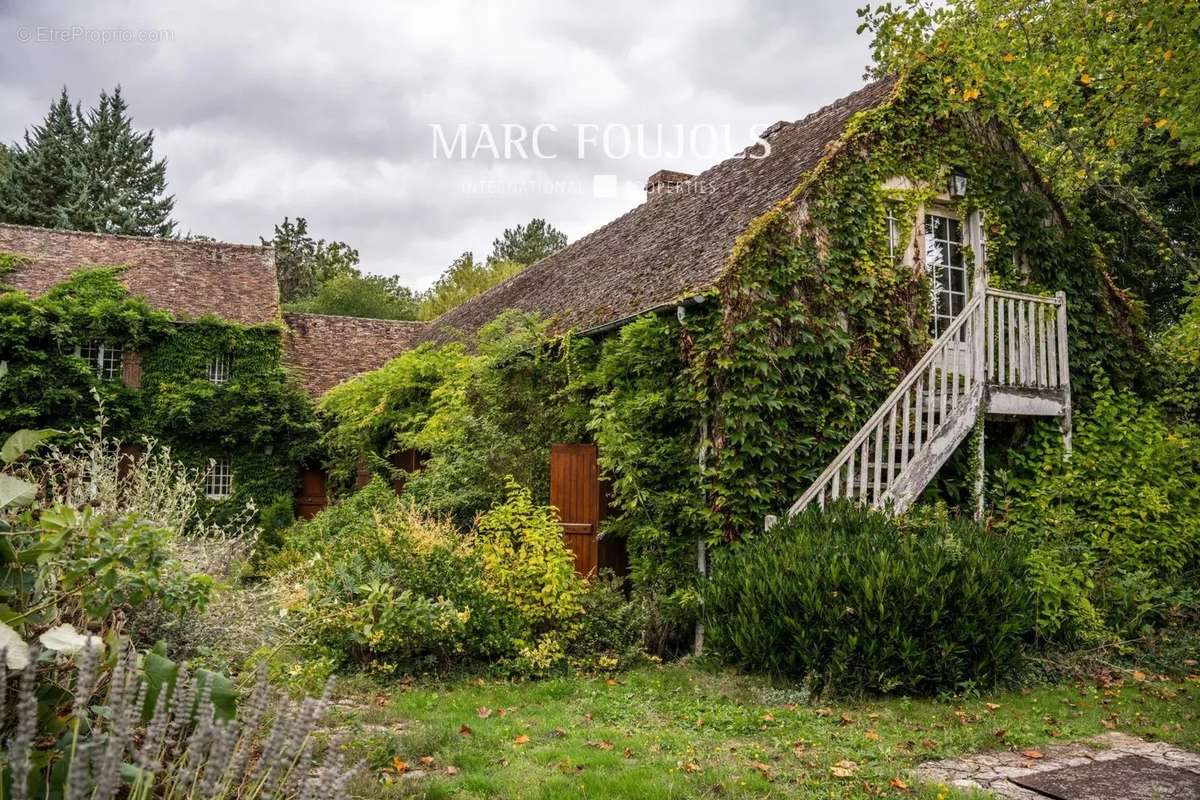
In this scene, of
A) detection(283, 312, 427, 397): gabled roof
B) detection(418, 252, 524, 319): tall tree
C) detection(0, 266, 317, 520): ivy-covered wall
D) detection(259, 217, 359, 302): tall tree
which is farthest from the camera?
detection(259, 217, 359, 302): tall tree

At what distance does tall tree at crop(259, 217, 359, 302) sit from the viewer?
143 feet

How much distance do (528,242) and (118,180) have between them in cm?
2567

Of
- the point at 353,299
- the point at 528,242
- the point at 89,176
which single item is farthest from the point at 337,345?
the point at 528,242

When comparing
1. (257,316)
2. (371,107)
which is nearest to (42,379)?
(257,316)

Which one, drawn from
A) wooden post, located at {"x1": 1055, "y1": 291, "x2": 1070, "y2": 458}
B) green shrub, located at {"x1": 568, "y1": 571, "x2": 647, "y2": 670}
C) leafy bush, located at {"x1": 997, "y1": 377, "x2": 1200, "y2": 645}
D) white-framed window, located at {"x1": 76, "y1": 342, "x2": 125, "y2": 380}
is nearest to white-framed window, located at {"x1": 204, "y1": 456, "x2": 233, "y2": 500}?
white-framed window, located at {"x1": 76, "y1": 342, "x2": 125, "y2": 380}

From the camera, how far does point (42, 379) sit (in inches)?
704

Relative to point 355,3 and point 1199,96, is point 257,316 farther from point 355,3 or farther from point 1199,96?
point 1199,96

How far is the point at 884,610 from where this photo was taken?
21.5 ft

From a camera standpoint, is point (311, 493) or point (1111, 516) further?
point (311, 493)

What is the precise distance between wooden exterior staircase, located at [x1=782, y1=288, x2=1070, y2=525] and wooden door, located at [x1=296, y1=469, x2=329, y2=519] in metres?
15.2

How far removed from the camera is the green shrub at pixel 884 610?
659cm

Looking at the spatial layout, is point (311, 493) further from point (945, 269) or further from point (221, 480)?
point (945, 269)

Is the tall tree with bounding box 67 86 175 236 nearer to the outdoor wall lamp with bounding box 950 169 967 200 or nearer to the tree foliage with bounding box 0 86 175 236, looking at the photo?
the tree foliage with bounding box 0 86 175 236

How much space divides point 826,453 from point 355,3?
868cm
